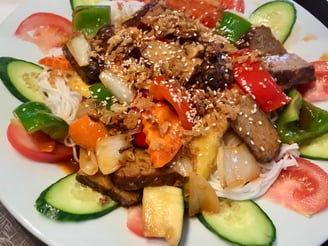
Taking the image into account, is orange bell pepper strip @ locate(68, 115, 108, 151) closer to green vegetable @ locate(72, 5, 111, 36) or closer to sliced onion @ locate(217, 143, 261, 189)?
sliced onion @ locate(217, 143, 261, 189)

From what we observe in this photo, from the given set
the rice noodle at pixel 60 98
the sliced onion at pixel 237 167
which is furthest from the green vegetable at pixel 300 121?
the rice noodle at pixel 60 98

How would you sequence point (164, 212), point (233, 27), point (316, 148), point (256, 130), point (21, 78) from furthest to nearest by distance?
1. point (233, 27)
2. point (21, 78)
3. point (316, 148)
4. point (256, 130)
5. point (164, 212)

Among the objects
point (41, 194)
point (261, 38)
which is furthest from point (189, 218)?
point (261, 38)

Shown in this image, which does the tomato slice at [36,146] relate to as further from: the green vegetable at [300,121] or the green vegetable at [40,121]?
the green vegetable at [300,121]

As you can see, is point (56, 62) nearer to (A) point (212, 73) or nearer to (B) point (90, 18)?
(B) point (90, 18)

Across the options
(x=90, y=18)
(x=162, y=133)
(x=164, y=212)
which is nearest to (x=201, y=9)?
(x=90, y=18)

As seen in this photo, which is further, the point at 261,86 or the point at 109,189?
the point at 261,86
